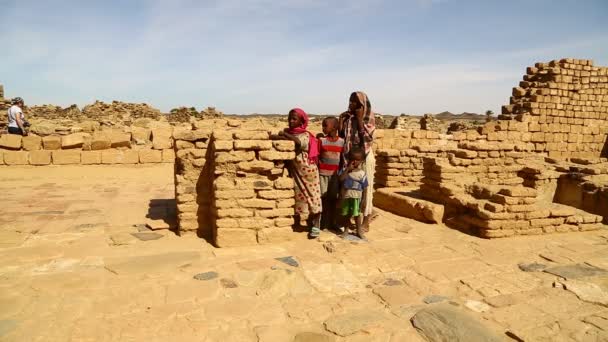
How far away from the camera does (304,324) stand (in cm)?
281

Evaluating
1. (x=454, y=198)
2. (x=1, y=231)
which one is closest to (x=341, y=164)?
(x=454, y=198)

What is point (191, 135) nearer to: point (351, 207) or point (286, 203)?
point (286, 203)

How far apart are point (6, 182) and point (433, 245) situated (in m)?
9.98

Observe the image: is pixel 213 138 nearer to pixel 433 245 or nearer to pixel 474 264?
pixel 433 245

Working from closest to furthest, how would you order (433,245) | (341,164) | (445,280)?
(445,280), (433,245), (341,164)

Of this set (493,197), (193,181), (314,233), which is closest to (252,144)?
(193,181)

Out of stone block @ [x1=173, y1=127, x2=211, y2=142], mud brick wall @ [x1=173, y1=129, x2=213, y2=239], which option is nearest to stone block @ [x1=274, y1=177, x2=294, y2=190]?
mud brick wall @ [x1=173, y1=129, x2=213, y2=239]

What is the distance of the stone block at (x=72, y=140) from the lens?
11555 millimetres

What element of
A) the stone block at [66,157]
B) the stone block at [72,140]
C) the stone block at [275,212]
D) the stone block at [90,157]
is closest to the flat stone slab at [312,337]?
the stone block at [275,212]

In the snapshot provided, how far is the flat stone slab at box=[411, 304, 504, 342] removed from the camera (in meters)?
2.63

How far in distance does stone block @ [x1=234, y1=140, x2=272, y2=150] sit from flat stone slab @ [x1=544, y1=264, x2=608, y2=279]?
130 inches

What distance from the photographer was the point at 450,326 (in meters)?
2.77

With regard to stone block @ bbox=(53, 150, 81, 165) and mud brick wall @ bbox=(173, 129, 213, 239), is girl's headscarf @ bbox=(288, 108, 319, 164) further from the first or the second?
stone block @ bbox=(53, 150, 81, 165)

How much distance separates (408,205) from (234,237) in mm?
3048
